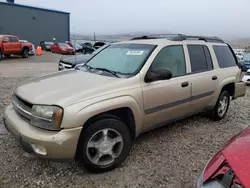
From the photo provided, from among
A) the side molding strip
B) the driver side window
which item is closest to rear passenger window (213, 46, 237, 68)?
the side molding strip

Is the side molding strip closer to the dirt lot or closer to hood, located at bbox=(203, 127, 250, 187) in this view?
the dirt lot

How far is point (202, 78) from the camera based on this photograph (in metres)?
4.24

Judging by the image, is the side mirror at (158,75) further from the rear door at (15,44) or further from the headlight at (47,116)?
the rear door at (15,44)

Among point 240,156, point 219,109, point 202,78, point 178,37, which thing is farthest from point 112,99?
point 219,109

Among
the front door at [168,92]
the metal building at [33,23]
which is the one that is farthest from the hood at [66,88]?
the metal building at [33,23]

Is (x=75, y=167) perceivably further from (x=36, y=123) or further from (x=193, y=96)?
(x=193, y=96)

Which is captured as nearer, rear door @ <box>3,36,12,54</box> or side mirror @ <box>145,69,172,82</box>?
side mirror @ <box>145,69,172,82</box>

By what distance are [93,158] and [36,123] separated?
0.81 meters

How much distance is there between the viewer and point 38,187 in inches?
108

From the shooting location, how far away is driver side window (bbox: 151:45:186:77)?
361 cm

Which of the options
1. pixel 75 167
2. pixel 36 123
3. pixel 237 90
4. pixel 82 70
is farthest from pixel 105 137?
pixel 237 90

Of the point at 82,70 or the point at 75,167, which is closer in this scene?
the point at 75,167

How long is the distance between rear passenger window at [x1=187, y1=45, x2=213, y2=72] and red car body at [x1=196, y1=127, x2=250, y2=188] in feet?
7.30

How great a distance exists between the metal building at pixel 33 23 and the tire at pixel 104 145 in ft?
107
